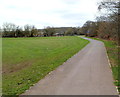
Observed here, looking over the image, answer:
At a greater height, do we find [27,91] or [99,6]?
[99,6]

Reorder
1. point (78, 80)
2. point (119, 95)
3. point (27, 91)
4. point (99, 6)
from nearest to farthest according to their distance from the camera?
point (119, 95)
point (27, 91)
point (78, 80)
point (99, 6)

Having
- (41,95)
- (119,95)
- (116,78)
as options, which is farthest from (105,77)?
(41,95)

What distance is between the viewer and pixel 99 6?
1917 centimetres

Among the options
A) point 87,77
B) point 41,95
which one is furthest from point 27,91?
point 87,77

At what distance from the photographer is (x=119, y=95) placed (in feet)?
16.0

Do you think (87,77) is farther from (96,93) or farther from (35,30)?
(35,30)

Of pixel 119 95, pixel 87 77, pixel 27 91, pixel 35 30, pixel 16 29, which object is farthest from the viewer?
pixel 35 30

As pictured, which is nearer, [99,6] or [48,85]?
[48,85]

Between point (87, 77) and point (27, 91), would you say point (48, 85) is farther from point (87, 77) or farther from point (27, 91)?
point (87, 77)

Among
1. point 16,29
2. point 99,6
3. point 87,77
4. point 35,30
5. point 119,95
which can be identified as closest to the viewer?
point 119,95

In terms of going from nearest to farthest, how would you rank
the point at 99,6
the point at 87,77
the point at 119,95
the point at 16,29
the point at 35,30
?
the point at 119,95 → the point at 87,77 → the point at 99,6 → the point at 16,29 → the point at 35,30

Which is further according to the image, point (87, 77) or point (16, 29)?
point (16, 29)

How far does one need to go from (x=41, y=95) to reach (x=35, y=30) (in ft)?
294

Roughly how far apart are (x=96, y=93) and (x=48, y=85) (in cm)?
197
